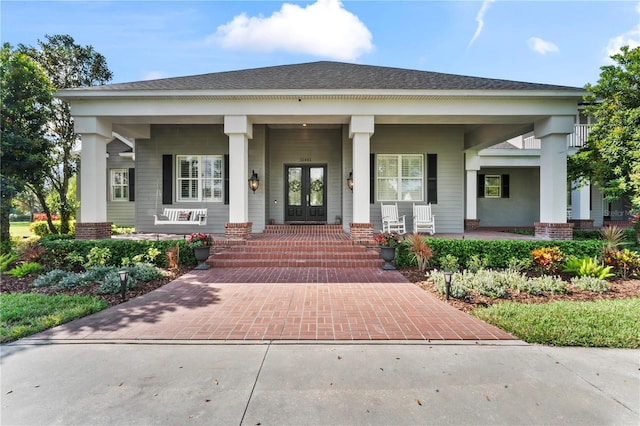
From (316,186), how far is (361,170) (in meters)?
3.37

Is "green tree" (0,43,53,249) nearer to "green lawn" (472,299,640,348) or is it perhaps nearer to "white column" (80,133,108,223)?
"white column" (80,133,108,223)

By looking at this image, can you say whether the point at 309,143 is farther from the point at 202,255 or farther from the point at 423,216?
the point at 202,255

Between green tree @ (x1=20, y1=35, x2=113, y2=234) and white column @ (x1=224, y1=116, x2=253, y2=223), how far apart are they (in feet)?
24.9

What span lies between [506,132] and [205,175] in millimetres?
10018

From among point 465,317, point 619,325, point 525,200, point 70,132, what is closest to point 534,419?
point 465,317

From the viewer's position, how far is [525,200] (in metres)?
16.2

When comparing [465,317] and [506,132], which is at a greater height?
[506,132]

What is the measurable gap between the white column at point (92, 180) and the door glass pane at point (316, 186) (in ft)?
20.7

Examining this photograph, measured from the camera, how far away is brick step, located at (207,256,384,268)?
7.39m

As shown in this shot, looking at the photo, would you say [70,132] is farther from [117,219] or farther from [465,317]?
[465,317]

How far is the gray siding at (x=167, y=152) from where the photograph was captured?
35.5 feet

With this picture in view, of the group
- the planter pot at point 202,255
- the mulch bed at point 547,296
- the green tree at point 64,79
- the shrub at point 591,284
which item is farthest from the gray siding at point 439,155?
the green tree at point 64,79

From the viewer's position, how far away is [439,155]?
425 inches

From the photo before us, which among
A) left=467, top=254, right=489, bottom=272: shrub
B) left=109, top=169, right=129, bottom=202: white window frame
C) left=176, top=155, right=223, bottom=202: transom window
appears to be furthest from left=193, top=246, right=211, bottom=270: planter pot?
left=109, top=169, right=129, bottom=202: white window frame
